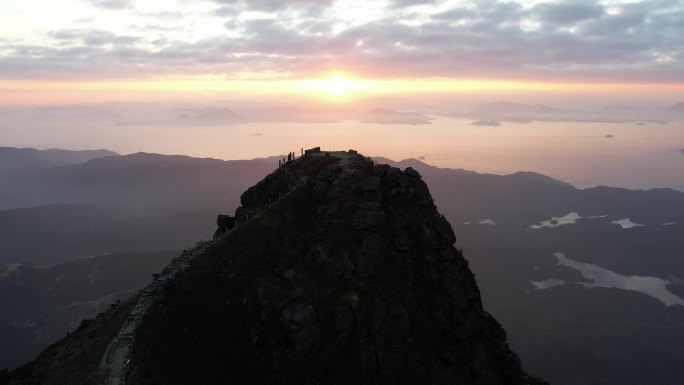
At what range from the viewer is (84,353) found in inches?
2151

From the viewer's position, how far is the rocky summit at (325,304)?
51.7m

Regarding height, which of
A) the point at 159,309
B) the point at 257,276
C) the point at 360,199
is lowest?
the point at 159,309

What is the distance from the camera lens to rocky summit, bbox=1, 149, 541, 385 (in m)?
51.7

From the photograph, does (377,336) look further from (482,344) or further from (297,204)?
(297,204)

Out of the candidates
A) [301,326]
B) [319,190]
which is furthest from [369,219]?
[301,326]

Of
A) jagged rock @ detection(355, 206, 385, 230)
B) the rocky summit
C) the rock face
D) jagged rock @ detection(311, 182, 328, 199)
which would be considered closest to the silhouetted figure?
the rocky summit

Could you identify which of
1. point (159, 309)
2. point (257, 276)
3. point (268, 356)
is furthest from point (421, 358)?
point (159, 309)

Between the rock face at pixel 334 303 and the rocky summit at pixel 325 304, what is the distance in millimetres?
135

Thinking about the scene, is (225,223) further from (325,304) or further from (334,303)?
(334,303)

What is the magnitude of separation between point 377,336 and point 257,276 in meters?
16.0

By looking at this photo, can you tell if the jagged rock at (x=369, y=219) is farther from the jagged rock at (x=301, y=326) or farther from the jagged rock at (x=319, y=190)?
the jagged rock at (x=301, y=326)

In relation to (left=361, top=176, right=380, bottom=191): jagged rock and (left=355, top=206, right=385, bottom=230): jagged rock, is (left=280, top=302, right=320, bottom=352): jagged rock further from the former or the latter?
(left=361, top=176, right=380, bottom=191): jagged rock

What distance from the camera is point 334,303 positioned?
5353 centimetres

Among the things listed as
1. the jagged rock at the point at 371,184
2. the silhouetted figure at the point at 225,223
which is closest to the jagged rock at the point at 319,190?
the jagged rock at the point at 371,184
